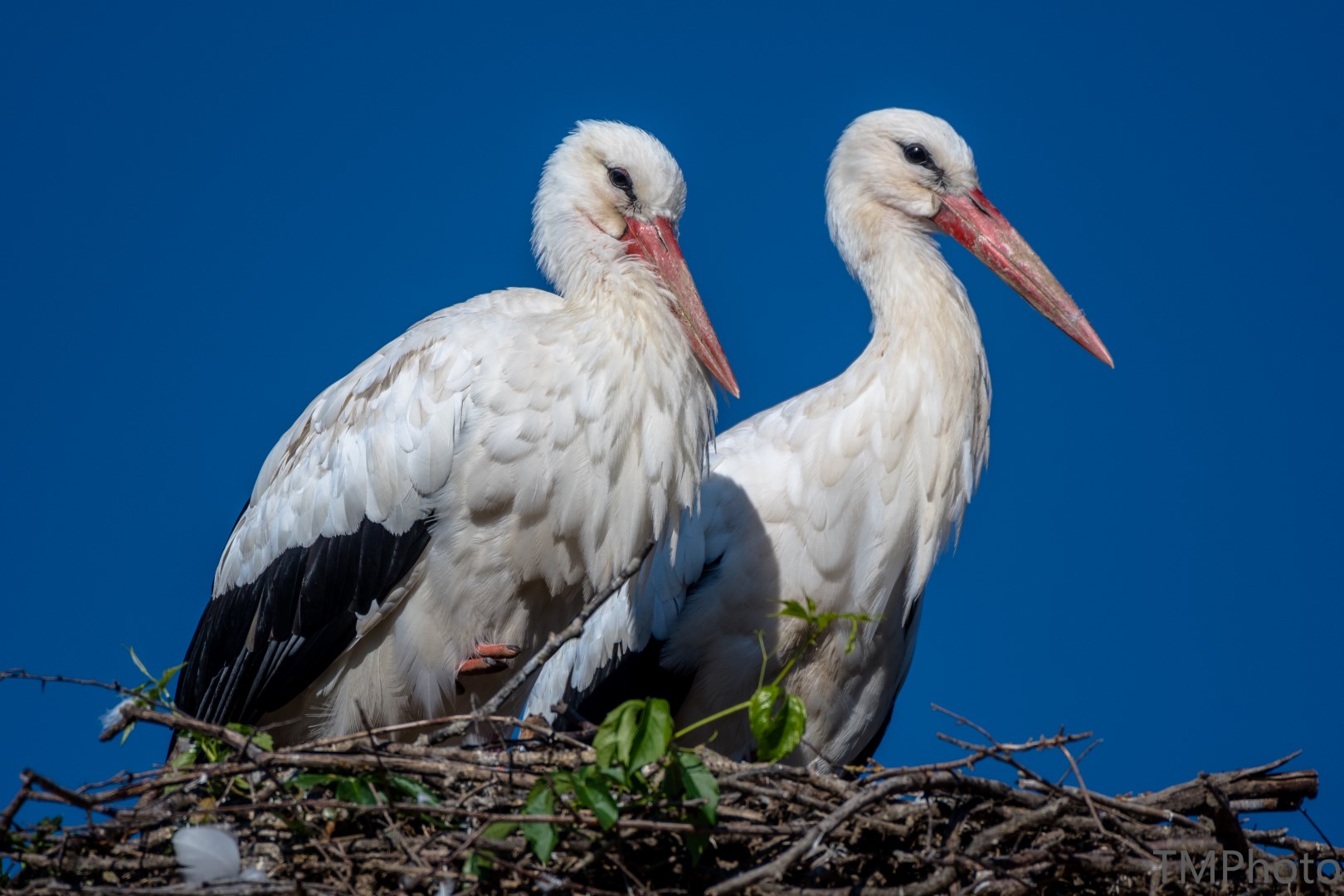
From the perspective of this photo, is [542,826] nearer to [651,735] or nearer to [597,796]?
[597,796]

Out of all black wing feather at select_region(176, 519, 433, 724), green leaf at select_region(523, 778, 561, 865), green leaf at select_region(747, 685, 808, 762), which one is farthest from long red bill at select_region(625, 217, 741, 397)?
green leaf at select_region(523, 778, 561, 865)

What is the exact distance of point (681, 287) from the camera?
4.59 m

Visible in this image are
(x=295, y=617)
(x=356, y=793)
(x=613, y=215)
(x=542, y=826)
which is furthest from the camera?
(x=613, y=215)

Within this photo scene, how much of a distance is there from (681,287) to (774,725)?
1537 millimetres

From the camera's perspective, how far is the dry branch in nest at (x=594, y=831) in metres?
3.17

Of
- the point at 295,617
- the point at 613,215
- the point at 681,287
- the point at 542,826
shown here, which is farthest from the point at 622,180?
the point at 542,826

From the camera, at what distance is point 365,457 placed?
432 cm

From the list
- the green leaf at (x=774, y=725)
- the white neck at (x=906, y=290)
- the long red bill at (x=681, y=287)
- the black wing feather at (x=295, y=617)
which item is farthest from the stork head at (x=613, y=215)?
the green leaf at (x=774, y=725)

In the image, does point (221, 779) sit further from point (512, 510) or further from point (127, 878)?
point (512, 510)

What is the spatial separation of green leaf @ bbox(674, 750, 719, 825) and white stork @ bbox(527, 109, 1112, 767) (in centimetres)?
147

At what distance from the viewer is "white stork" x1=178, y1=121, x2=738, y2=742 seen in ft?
13.8

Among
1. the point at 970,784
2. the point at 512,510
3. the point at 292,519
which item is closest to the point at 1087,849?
the point at 970,784

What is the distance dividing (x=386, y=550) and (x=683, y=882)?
1351 mm

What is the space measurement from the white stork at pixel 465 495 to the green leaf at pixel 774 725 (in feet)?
2.56
